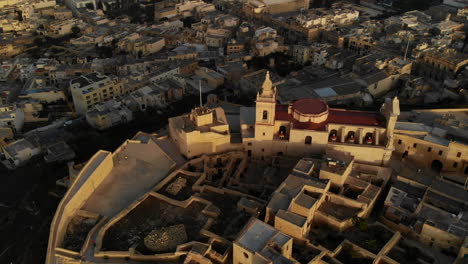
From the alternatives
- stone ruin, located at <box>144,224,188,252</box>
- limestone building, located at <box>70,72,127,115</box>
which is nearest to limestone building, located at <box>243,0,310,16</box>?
limestone building, located at <box>70,72,127,115</box>

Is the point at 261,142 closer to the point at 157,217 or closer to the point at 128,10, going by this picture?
the point at 157,217

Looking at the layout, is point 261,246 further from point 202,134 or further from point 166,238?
point 202,134

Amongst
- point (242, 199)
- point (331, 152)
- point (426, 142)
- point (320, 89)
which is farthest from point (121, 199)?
point (320, 89)

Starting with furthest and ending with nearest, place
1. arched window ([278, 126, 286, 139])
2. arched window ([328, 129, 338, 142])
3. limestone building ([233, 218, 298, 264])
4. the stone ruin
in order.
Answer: arched window ([278, 126, 286, 139]), arched window ([328, 129, 338, 142]), the stone ruin, limestone building ([233, 218, 298, 264])

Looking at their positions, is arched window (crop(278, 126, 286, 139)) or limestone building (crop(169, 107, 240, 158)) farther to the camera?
limestone building (crop(169, 107, 240, 158))

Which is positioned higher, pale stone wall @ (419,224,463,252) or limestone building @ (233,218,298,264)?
limestone building @ (233,218,298,264)

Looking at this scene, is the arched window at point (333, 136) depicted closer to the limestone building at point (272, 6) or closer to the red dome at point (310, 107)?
the red dome at point (310, 107)

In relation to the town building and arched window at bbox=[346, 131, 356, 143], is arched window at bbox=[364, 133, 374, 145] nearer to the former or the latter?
arched window at bbox=[346, 131, 356, 143]

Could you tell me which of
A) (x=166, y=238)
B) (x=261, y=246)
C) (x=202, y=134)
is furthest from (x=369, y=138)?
(x=166, y=238)

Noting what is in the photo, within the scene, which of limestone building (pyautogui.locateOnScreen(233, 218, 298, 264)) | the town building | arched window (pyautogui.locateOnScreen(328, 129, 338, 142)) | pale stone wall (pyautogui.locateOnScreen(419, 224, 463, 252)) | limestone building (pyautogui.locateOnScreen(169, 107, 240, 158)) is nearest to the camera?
limestone building (pyautogui.locateOnScreen(233, 218, 298, 264))
